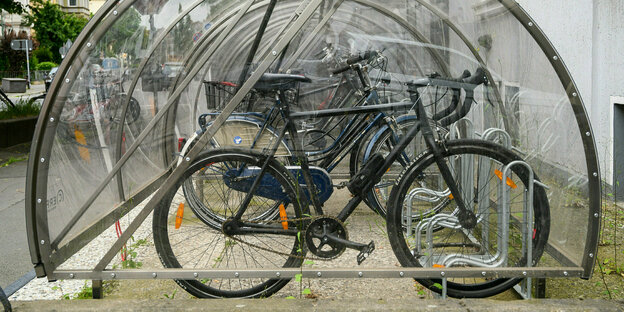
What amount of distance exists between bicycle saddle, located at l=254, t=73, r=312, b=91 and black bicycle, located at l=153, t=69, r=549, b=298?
10 centimetres

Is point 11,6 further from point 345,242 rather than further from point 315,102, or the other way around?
point 345,242

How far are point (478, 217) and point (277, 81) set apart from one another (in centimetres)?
137

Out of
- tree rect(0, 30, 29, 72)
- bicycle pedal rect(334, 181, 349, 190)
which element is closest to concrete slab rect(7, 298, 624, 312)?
bicycle pedal rect(334, 181, 349, 190)

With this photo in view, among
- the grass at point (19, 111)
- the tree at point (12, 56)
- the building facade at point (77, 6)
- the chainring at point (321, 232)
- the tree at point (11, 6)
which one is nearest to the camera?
the chainring at point (321, 232)

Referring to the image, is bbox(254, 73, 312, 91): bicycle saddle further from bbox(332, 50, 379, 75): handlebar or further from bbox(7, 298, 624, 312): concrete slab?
bbox(7, 298, 624, 312): concrete slab

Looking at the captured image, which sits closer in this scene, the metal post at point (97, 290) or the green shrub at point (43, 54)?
the metal post at point (97, 290)

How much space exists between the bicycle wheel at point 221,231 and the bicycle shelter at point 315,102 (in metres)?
0.11

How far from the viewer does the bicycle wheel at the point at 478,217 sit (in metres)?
3.80

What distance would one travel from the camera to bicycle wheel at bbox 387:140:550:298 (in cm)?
380

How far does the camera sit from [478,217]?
13.0 ft

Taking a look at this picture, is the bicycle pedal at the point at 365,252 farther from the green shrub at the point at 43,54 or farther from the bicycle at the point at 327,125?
the green shrub at the point at 43,54

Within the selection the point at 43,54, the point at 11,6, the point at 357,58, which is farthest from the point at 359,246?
the point at 43,54

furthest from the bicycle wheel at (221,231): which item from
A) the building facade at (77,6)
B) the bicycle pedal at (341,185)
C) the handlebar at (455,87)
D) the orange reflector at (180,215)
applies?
the building facade at (77,6)

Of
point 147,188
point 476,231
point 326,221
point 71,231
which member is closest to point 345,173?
point 326,221
